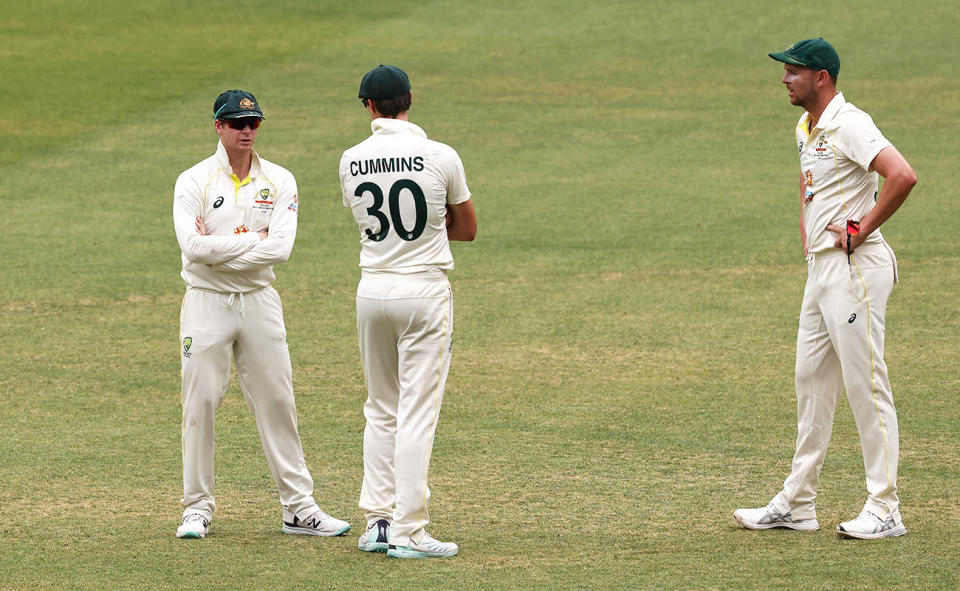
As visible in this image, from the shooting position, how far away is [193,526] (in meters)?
6.42

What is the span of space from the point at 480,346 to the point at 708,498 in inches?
144

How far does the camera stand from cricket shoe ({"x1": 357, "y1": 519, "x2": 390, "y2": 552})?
6.23m

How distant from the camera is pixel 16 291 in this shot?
39.1ft

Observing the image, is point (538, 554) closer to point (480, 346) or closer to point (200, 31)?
point (480, 346)

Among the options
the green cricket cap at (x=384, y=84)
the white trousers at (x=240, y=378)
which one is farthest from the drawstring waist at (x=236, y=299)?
the green cricket cap at (x=384, y=84)

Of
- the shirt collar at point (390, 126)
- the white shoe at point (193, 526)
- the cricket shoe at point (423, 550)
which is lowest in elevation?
the cricket shoe at point (423, 550)

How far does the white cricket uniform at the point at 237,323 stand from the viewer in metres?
6.51

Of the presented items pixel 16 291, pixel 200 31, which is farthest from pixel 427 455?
pixel 200 31

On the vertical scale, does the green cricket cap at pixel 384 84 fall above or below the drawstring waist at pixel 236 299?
above

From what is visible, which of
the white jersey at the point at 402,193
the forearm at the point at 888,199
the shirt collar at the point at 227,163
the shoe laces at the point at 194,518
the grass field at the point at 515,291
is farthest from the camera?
the shirt collar at the point at 227,163

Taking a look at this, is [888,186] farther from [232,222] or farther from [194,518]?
[194,518]

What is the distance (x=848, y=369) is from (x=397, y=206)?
89.6 inches

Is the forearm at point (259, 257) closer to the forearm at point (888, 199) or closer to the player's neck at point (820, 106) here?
the player's neck at point (820, 106)

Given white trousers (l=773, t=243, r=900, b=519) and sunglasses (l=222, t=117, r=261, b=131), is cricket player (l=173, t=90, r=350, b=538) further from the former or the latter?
white trousers (l=773, t=243, r=900, b=519)
